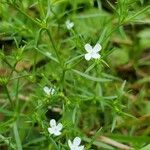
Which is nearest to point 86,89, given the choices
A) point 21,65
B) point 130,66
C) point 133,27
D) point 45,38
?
point 45,38

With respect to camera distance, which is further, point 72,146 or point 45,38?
point 45,38

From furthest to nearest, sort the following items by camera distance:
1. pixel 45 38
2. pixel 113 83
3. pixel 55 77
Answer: pixel 113 83 → pixel 45 38 → pixel 55 77

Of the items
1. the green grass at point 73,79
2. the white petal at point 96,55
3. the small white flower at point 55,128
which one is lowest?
the small white flower at point 55,128

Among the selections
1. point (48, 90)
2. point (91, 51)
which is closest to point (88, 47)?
point (91, 51)

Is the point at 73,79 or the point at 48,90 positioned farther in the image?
the point at 73,79

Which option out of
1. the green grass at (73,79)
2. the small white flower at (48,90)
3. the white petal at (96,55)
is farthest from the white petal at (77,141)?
the white petal at (96,55)

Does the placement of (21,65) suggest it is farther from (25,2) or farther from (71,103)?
(71,103)

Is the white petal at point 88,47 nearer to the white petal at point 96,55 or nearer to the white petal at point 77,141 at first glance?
the white petal at point 96,55

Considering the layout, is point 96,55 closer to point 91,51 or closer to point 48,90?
point 91,51
